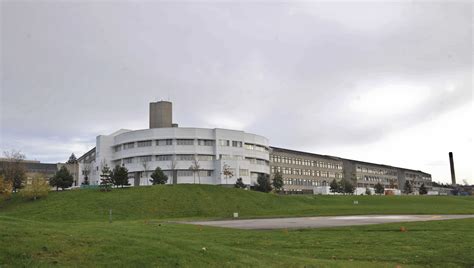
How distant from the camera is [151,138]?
102125 mm

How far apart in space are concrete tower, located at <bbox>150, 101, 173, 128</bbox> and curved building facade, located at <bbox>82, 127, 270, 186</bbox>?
8.03 meters

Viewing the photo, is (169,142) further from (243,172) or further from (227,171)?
(243,172)

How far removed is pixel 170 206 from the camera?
6006cm

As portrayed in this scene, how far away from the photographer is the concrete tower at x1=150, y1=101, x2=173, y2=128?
11138 cm

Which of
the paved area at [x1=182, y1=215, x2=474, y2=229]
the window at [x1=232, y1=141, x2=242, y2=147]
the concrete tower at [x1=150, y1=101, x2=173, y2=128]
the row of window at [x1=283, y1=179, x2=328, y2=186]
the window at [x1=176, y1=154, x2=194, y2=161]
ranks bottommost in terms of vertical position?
the paved area at [x1=182, y1=215, x2=474, y2=229]

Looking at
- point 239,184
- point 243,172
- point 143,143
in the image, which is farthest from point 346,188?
point 143,143

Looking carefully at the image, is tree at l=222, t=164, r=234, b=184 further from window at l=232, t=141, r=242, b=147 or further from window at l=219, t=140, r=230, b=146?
window at l=232, t=141, r=242, b=147

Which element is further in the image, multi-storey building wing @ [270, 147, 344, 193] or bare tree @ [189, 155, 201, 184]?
multi-storey building wing @ [270, 147, 344, 193]

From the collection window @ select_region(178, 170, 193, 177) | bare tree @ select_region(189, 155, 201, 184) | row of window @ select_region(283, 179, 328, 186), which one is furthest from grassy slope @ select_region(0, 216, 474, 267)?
row of window @ select_region(283, 179, 328, 186)

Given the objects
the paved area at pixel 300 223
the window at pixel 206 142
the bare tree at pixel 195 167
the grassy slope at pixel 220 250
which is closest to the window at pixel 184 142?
the window at pixel 206 142

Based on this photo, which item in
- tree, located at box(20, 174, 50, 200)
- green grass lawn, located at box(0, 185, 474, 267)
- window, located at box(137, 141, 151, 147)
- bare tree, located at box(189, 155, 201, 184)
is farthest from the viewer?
window, located at box(137, 141, 151, 147)

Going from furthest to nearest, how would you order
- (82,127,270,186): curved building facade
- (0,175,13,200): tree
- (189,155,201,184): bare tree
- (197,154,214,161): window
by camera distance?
(197,154,214,161): window → (82,127,270,186): curved building facade → (189,155,201,184): bare tree → (0,175,13,200): tree

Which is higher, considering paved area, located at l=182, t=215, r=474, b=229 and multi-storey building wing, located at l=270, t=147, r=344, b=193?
multi-storey building wing, located at l=270, t=147, r=344, b=193

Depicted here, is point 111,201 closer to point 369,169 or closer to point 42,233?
point 42,233
